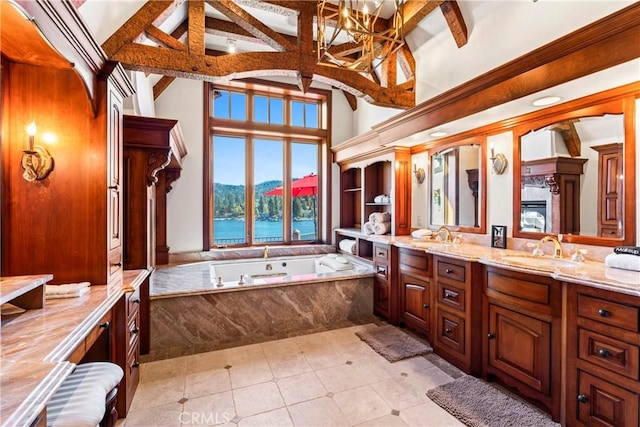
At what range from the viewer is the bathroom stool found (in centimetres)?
111

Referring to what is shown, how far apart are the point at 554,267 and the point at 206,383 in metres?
2.62

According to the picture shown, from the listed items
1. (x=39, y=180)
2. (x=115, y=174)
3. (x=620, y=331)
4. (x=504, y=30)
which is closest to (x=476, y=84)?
(x=504, y=30)

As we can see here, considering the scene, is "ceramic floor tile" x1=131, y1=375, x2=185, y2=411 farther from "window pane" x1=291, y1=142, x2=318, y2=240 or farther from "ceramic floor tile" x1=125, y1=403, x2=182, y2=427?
"window pane" x1=291, y1=142, x2=318, y2=240

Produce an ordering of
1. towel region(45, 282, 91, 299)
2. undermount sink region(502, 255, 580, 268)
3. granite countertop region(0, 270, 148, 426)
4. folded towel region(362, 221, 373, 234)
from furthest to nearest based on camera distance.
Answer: folded towel region(362, 221, 373, 234)
undermount sink region(502, 255, 580, 268)
towel region(45, 282, 91, 299)
granite countertop region(0, 270, 148, 426)

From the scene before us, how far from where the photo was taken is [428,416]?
6.48 ft

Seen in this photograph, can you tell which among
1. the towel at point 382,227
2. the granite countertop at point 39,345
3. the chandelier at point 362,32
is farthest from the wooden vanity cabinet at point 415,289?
the granite countertop at point 39,345

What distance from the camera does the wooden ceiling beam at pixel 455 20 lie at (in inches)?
115

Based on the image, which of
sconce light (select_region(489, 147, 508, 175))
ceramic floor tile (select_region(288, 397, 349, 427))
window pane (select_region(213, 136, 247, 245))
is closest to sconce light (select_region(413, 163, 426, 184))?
sconce light (select_region(489, 147, 508, 175))

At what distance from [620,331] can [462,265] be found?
1.03 metres

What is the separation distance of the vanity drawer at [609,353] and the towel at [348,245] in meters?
3.11

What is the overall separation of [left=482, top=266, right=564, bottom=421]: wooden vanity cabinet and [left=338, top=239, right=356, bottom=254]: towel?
95.5 inches

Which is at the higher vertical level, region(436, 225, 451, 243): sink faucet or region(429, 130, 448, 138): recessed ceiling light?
region(429, 130, 448, 138): recessed ceiling light

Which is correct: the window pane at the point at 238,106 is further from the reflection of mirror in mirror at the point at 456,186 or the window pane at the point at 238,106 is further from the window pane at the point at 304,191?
the reflection of mirror in mirror at the point at 456,186

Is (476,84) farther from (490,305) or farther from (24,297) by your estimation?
(24,297)
